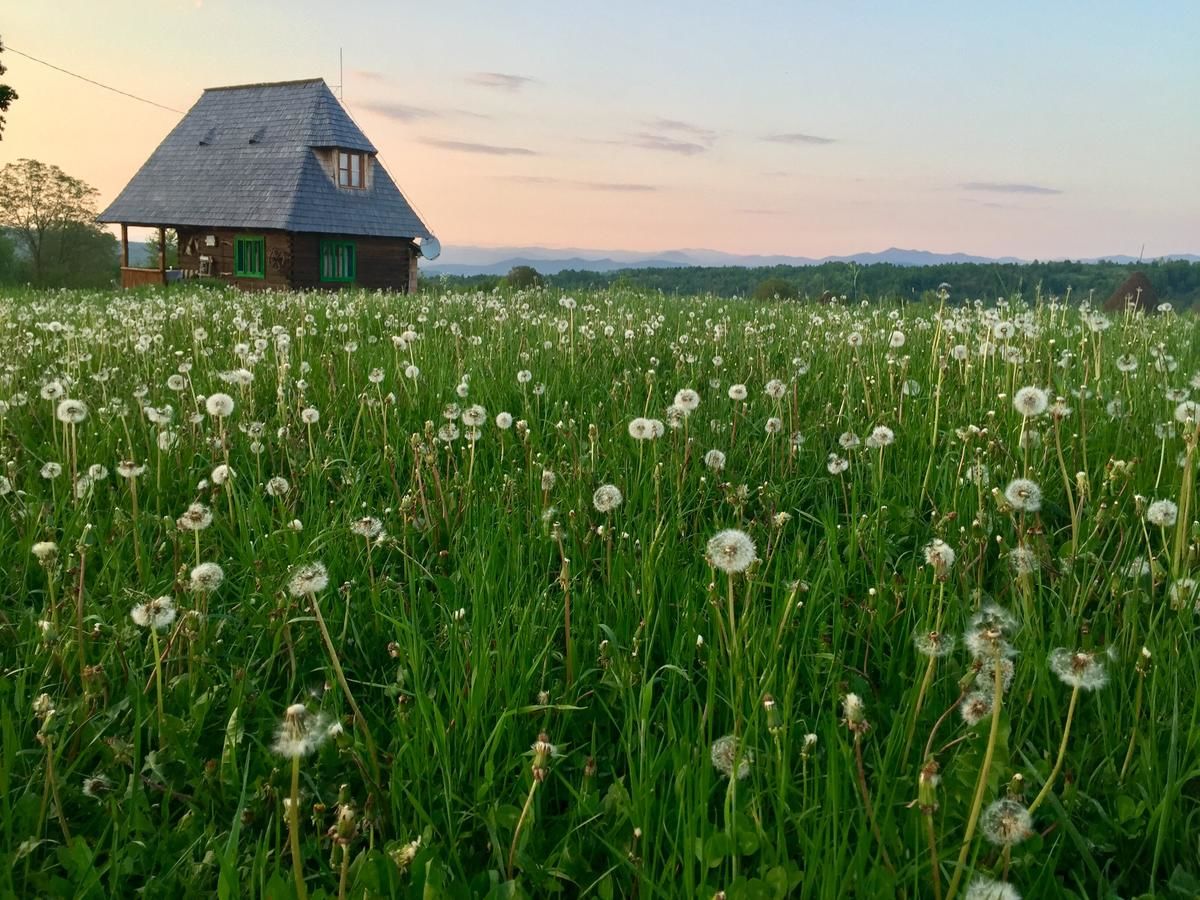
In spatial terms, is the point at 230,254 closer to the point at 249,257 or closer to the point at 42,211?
the point at 249,257

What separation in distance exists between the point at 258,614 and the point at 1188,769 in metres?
2.35

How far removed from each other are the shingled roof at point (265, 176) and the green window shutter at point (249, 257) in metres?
0.75

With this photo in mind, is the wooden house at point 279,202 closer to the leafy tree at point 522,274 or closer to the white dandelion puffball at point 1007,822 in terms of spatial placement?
the leafy tree at point 522,274

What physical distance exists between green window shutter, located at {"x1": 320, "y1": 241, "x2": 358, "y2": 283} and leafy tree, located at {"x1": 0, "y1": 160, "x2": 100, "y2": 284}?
1704 inches

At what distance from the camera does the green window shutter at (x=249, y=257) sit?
3397cm

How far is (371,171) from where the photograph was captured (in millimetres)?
36406

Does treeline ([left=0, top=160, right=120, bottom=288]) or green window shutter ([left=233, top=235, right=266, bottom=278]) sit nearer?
green window shutter ([left=233, top=235, right=266, bottom=278])

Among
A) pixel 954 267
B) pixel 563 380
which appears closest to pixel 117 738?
pixel 563 380

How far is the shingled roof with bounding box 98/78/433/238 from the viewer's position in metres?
33.9

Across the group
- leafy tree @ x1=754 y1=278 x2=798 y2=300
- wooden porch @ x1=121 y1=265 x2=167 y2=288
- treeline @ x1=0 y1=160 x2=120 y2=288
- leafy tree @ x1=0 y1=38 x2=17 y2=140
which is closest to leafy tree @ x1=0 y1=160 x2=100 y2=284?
treeline @ x1=0 y1=160 x2=120 y2=288

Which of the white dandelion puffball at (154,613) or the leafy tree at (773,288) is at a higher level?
the leafy tree at (773,288)

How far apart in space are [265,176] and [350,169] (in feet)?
10.4

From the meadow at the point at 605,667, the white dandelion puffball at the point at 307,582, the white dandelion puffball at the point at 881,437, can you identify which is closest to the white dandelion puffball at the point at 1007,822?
the meadow at the point at 605,667

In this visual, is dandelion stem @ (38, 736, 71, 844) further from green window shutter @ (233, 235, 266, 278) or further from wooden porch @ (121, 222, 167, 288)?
wooden porch @ (121, 222, 167, 288)
